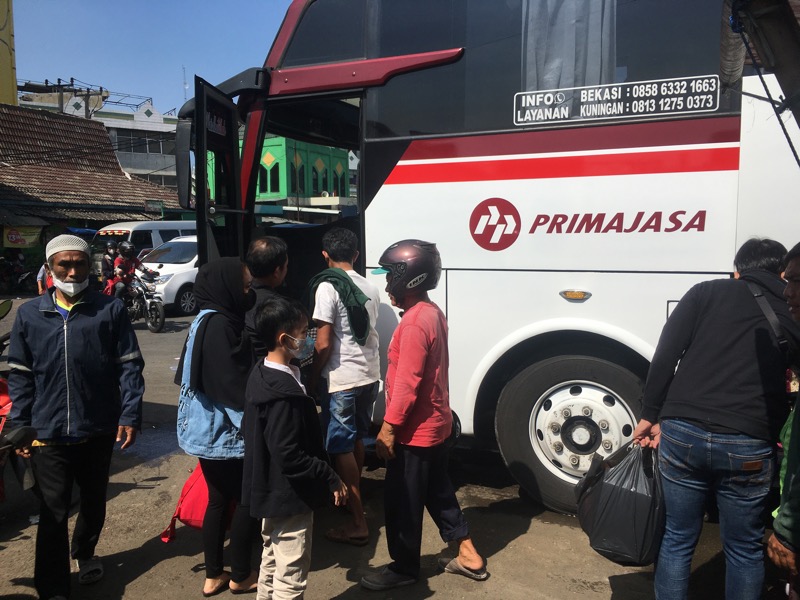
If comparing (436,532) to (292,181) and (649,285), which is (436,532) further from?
(292,181)

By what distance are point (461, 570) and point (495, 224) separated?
6.75ft

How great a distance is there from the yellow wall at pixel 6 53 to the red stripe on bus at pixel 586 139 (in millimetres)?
29375

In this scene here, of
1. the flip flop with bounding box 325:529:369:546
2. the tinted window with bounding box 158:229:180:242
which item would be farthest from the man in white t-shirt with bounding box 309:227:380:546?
the tinted window with bounding box 158:229:180:242

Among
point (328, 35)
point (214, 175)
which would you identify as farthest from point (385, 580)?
point (328, 35)

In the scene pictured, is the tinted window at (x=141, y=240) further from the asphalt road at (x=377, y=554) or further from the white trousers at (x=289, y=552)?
the white trousers at (x=289, y=552)

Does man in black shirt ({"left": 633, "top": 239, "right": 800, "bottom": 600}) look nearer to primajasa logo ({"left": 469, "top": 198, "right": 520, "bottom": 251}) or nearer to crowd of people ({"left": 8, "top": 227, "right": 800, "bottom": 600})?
crowd of people ({"left": 8, "top": 227, "right": 800, "bottom": 600})

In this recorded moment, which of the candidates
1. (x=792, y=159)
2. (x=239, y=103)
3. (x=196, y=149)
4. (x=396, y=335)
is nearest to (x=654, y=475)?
(x=396, y=335)

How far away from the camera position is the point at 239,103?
477 cm

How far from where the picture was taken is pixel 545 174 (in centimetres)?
398

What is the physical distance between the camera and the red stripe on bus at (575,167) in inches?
143

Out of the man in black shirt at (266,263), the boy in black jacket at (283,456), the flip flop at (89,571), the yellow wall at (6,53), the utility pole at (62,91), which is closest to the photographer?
the boy in black jacket at (283,456)

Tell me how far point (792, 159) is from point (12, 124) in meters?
28.4

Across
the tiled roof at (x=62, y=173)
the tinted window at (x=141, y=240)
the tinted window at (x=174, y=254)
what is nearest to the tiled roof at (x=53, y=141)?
the tiled roof at (x=62, y=173)

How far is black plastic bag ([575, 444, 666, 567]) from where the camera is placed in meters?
2.71
